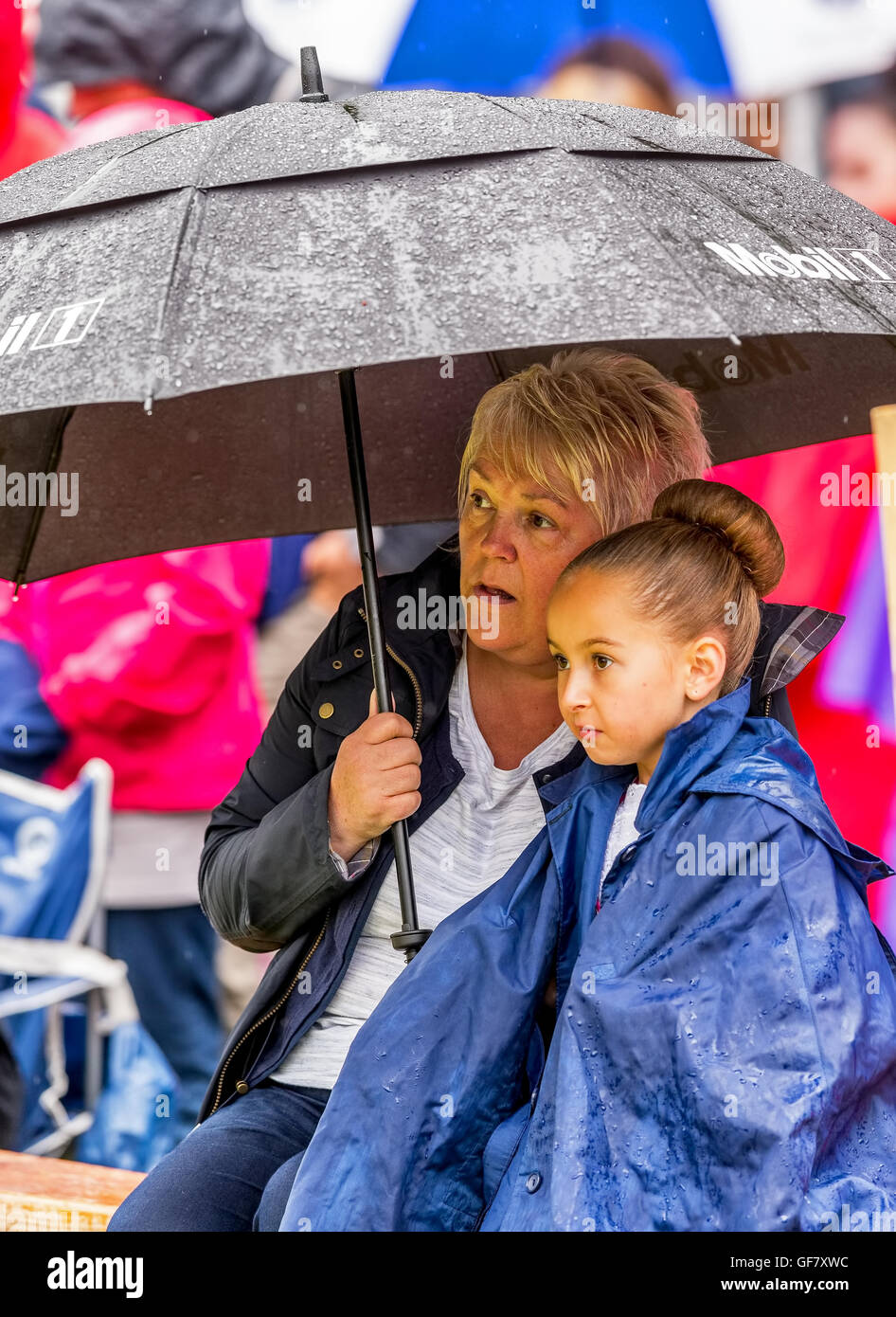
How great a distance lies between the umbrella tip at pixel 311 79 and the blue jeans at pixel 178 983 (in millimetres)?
2699

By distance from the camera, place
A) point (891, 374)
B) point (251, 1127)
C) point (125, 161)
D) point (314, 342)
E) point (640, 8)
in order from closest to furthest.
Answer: point (314, 342)
point (125, 161)
point (251, 1127)
point (891, 374)
point (640, 8)

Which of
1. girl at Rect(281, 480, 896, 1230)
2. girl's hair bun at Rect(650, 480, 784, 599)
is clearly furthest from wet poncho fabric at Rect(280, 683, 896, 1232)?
girl's hair bun at Rect(650, 480, 784, 599)

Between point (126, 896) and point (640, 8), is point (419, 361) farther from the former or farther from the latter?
point (126, 896)

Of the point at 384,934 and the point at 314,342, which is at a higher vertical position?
the point at 314,342

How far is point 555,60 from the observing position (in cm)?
408

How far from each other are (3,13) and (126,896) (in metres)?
2.58

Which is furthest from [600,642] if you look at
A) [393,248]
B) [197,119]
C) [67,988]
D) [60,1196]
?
[67,988]

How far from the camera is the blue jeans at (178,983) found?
4242 mm

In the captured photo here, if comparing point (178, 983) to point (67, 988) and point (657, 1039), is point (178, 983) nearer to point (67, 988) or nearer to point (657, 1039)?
point (67, 988)

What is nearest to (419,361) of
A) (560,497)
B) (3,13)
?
(560,497)

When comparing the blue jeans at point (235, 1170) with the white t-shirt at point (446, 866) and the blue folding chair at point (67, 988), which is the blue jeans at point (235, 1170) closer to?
the white t-shirt at point (446, 866)

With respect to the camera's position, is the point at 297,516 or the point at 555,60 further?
the point at 555,60

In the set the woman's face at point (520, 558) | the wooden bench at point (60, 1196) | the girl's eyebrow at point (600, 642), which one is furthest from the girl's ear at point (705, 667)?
the wooden bench at point (60, 1196)

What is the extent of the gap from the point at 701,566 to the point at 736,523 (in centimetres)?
10
